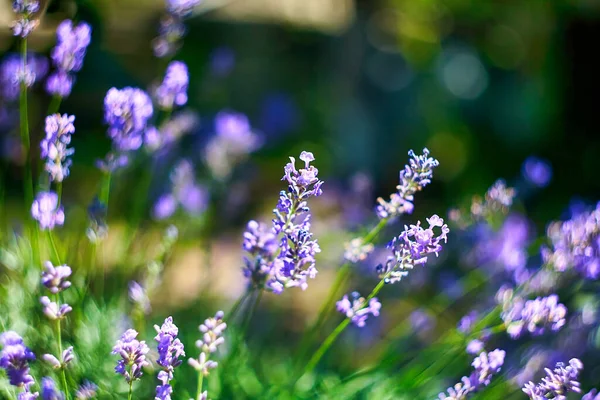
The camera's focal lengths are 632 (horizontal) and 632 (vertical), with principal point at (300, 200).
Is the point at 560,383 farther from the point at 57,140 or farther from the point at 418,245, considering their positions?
the point at 57,140

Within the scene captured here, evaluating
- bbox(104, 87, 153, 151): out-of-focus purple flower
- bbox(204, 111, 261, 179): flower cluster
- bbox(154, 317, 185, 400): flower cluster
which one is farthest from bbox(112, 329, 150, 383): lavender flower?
bbox(204, 111, 261, 179): flower cluster

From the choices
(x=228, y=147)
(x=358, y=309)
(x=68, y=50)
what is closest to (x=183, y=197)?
(x=228, y=147)

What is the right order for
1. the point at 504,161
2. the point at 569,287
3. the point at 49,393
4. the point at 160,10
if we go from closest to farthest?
the point at 49,393, the point at 569,287, the point at 504,161, the point at 160,10

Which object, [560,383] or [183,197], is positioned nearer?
[560,383]

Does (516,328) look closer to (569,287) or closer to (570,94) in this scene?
(569,287)

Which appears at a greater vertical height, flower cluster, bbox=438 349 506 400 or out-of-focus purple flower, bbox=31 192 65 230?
out-of-focus purple flower, bbox=31 192 65 230

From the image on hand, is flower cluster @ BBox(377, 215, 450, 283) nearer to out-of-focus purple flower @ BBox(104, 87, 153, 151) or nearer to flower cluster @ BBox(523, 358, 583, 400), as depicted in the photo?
flower cluster @ BBox(523, 358, 583, 400)

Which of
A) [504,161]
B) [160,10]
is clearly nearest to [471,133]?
[504,161]
